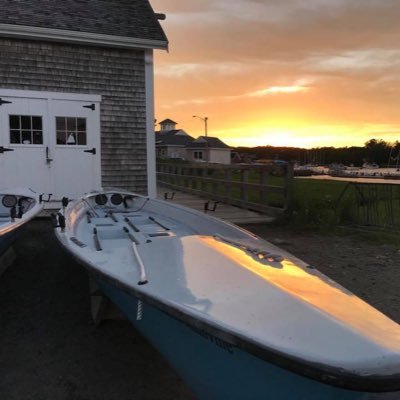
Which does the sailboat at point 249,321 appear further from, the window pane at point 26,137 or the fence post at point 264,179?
the fence post at point 264,179

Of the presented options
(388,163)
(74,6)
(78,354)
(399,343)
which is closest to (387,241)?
(78,354)

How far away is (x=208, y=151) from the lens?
207ft

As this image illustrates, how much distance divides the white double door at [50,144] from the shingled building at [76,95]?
0.02 metres

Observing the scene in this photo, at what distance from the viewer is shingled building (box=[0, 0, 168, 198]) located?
8.55 metres

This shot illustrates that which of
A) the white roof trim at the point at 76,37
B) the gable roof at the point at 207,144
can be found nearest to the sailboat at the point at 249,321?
the white roof trim at the point at 76,37

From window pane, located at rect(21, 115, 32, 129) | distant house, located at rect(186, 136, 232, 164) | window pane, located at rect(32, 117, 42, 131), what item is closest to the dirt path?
window pane, located at rect(32, 117, 42, 131)

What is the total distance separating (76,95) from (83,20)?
1.55 meters

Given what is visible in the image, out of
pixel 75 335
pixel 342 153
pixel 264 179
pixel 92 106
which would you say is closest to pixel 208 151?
pixel 264 179

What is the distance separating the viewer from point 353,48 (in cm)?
1361

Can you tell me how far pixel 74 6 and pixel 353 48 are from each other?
826 centimetres

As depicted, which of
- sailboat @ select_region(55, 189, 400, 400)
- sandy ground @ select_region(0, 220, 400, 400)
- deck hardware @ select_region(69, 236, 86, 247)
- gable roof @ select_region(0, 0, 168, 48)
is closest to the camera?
sailboat @ select_region(55, 189, 400, 400)

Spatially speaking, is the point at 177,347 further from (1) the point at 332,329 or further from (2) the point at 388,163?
(2) the point at 388,163

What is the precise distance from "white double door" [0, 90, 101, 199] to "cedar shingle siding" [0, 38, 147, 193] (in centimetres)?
22

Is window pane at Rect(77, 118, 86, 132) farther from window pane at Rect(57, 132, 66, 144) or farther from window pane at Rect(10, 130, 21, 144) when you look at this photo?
window pane at Rect(10, 130, 21, 144)
